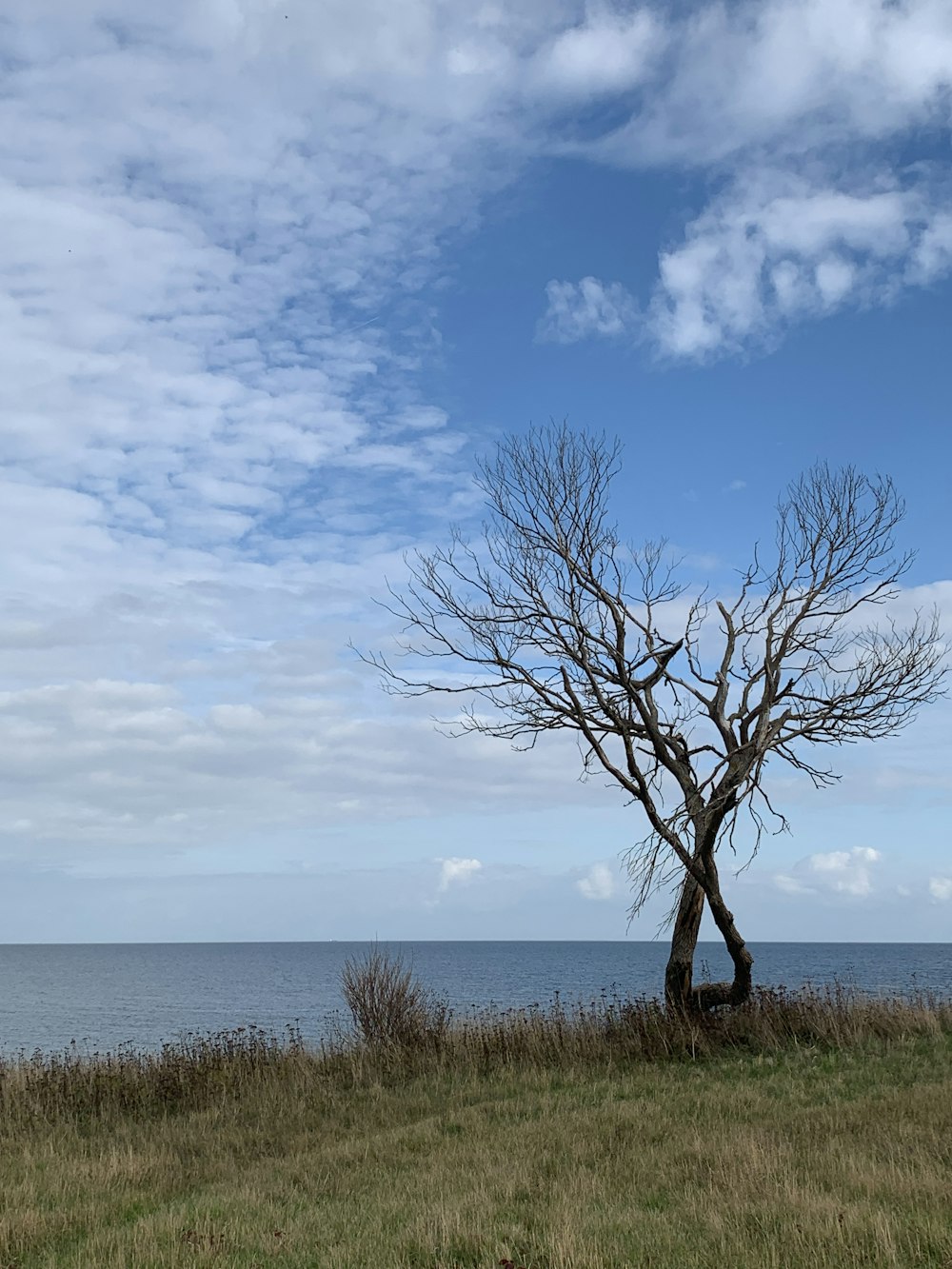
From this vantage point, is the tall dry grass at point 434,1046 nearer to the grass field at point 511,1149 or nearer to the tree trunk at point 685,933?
the grass field at point 511,1149

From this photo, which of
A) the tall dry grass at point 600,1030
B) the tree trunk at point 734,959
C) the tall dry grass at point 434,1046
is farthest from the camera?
the tree trunk at point 734,959

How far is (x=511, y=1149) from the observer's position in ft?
32.5

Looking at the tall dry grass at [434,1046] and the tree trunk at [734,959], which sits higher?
the tree trunk at [734,959]

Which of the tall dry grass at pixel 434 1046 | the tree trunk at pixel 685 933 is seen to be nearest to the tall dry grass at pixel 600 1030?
the tall dry grass at pixel 434 1046

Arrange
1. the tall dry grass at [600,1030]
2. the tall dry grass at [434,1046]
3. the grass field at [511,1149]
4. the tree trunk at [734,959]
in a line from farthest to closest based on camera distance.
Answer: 1. the tree trunk at [734,959]
2. the tall dry grass at [600,1030]
3. the tall dry grass at [434,1046]
4. the grass field at [511,1149]

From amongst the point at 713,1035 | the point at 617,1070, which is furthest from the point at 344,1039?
the point at 713,1035

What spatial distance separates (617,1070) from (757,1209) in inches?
309

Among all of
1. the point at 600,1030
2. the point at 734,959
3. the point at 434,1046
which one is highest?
the point at 734,959

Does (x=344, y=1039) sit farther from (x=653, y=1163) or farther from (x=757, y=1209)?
(x=757, y=1209)

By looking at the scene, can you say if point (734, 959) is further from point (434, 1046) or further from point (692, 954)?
point (434, 1046)

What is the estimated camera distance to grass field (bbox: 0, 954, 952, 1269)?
6.64 m

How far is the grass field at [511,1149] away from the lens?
21.8 ft

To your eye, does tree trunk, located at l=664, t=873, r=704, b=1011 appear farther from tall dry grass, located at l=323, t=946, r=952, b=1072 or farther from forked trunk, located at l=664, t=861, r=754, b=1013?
tall dry grass, located at l=323, t=946, r=952, b=1072

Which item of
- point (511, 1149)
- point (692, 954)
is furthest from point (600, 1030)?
point (511, 1149)
